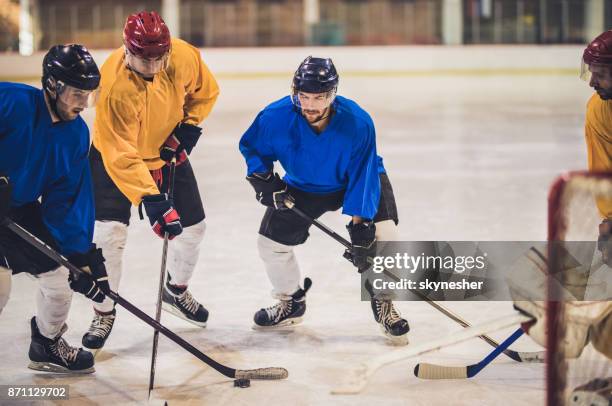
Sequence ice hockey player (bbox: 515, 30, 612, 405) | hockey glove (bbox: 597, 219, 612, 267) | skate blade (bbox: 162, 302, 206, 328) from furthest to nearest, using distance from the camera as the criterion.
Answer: skate blade (bbox: 162, 302, 206, 328), hockey glove (bbox: 597, 219, 612, 267), ice hockey player (bbox: 515, 30, 612, 405)

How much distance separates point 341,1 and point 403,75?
276 cm

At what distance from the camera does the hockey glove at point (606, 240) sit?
2.71 metres

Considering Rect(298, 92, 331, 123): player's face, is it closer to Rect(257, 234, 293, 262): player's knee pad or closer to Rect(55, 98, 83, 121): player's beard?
Rect(257, 234, 293, 262): player's knee pad

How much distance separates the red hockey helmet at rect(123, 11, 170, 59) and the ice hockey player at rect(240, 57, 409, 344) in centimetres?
39

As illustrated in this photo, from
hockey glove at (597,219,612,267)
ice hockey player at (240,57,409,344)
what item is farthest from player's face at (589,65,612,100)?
ice hockey player at (240,57,409,344)

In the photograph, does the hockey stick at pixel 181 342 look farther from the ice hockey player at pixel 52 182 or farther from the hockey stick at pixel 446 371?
Result: the hockey stick at pixel 446 371

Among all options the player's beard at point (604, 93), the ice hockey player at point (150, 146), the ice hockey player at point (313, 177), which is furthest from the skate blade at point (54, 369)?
the player's beard at point (604, 93)

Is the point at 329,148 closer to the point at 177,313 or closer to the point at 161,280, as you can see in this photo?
the point at 161,280

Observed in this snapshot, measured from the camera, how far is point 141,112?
2.96 metres

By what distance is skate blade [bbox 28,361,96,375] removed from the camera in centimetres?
278

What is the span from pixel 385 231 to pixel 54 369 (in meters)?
1.12

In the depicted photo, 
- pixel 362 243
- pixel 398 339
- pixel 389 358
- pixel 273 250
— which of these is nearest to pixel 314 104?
pixel 362 243

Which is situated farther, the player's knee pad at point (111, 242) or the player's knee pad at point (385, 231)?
the player's knee pad at point (385, 231)

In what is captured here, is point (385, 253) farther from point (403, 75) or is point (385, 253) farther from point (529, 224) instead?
point (403, 75)
